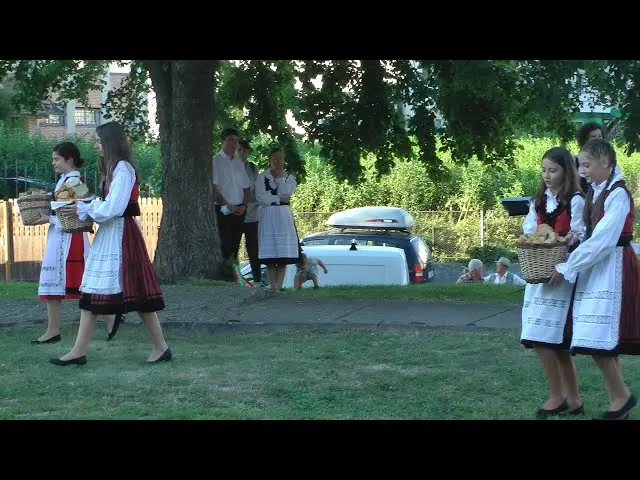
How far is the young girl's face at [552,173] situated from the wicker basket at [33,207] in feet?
13.6

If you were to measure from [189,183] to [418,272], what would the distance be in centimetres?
645

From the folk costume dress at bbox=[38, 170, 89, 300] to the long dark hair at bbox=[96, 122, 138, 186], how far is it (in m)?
1.16

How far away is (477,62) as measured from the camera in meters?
11.6

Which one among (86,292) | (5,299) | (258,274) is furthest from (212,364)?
(258,274)

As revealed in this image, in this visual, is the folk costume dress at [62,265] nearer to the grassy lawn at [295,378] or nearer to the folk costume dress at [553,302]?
the grassy lawn at [295,378]

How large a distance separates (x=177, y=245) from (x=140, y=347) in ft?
12.8

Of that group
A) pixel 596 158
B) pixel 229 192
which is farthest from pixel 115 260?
pixel 229 192

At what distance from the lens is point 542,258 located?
5.98 m

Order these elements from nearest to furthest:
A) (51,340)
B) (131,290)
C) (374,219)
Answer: (131,290)
(51,340)
(374,219)

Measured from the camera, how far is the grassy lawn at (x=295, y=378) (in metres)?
6.32

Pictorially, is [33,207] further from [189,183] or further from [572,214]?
[572,214]

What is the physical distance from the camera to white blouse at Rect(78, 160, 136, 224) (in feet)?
24.7

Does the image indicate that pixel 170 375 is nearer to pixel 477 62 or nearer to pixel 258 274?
pixel 477 62

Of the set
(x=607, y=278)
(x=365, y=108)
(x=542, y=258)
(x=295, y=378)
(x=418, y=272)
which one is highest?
(x=365, y=108)
